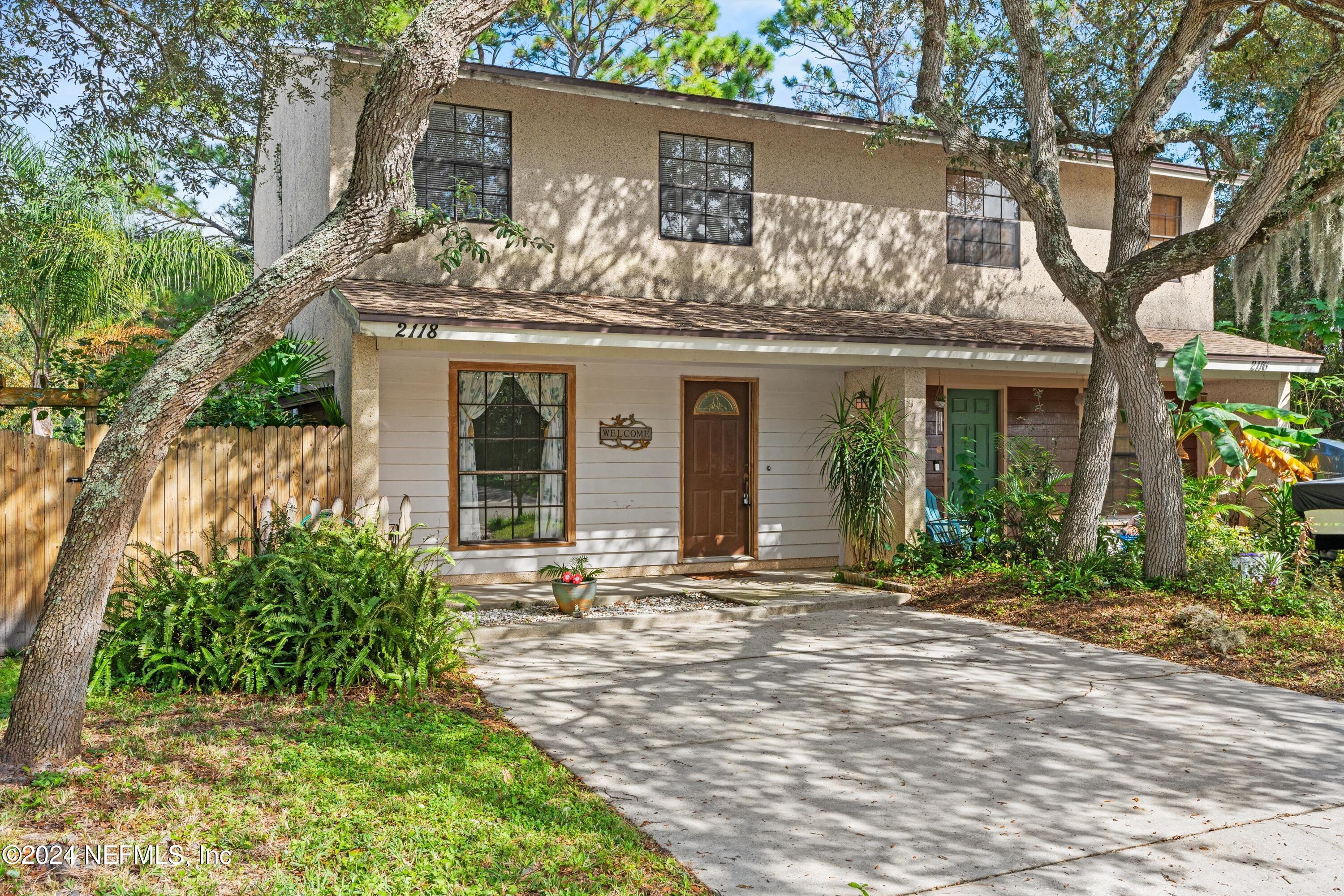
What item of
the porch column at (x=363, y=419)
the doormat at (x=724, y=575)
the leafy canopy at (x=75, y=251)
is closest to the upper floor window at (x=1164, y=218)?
the doormat at (x=724, y=575)

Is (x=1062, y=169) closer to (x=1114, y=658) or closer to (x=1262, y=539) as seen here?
(x=1262, y=539)

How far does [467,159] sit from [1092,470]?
718 cm

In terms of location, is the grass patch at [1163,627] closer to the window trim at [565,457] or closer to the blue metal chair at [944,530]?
the blue metal chair at [944,530]

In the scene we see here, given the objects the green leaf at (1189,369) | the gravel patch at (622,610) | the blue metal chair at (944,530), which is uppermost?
the green leaf at (1189,369)

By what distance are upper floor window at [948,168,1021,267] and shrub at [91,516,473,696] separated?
9.37 m

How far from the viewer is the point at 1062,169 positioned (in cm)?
1392

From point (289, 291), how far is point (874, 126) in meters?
9.19

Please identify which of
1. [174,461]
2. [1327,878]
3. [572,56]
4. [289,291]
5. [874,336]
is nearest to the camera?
[1327,878]

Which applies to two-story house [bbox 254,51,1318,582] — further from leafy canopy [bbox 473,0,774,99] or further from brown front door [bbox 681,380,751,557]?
leafy canopy [bbox 473,0,774,99]

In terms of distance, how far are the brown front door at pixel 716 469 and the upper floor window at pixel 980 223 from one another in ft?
12.5

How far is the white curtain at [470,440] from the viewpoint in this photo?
10711mm

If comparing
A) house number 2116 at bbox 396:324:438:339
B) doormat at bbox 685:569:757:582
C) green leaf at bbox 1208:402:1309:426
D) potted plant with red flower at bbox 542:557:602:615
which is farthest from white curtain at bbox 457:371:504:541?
green leaf at bbox 1208:402:1309:426

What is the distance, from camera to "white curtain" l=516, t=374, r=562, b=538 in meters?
11.1

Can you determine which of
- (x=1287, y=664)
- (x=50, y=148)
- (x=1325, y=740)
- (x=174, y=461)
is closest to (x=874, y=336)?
(x=1287, y=664)
